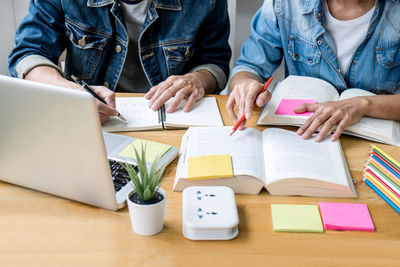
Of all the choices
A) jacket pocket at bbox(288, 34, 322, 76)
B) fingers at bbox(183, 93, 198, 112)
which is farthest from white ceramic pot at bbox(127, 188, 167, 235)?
jacket pocket at bbox(288, 34, 322, 76)

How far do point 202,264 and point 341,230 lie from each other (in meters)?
0.27

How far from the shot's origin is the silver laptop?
664 mm

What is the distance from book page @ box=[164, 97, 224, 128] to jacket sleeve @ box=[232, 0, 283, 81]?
0.89 ft

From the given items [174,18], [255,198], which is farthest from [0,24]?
[255,198]

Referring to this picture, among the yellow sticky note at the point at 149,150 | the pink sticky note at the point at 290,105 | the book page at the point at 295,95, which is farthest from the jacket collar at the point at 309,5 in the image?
the yellow sticky note at the point at 149,150

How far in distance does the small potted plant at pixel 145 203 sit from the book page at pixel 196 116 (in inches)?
16.3

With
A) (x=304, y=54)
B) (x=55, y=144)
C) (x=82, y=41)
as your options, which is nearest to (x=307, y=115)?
(x=304, y=54)

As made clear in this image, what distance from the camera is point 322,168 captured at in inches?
34.7

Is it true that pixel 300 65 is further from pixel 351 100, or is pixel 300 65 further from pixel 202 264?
pixel 202 264

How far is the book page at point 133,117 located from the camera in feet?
3.62

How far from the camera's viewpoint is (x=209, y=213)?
74 centimetres

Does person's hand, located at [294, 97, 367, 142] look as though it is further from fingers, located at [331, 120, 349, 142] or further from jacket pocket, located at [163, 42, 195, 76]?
jacket pocket, located at [163, 42, 195, 76]

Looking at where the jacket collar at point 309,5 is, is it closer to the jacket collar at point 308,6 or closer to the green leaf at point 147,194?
the jacket collar at point 308,6

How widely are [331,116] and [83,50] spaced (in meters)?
0.90
